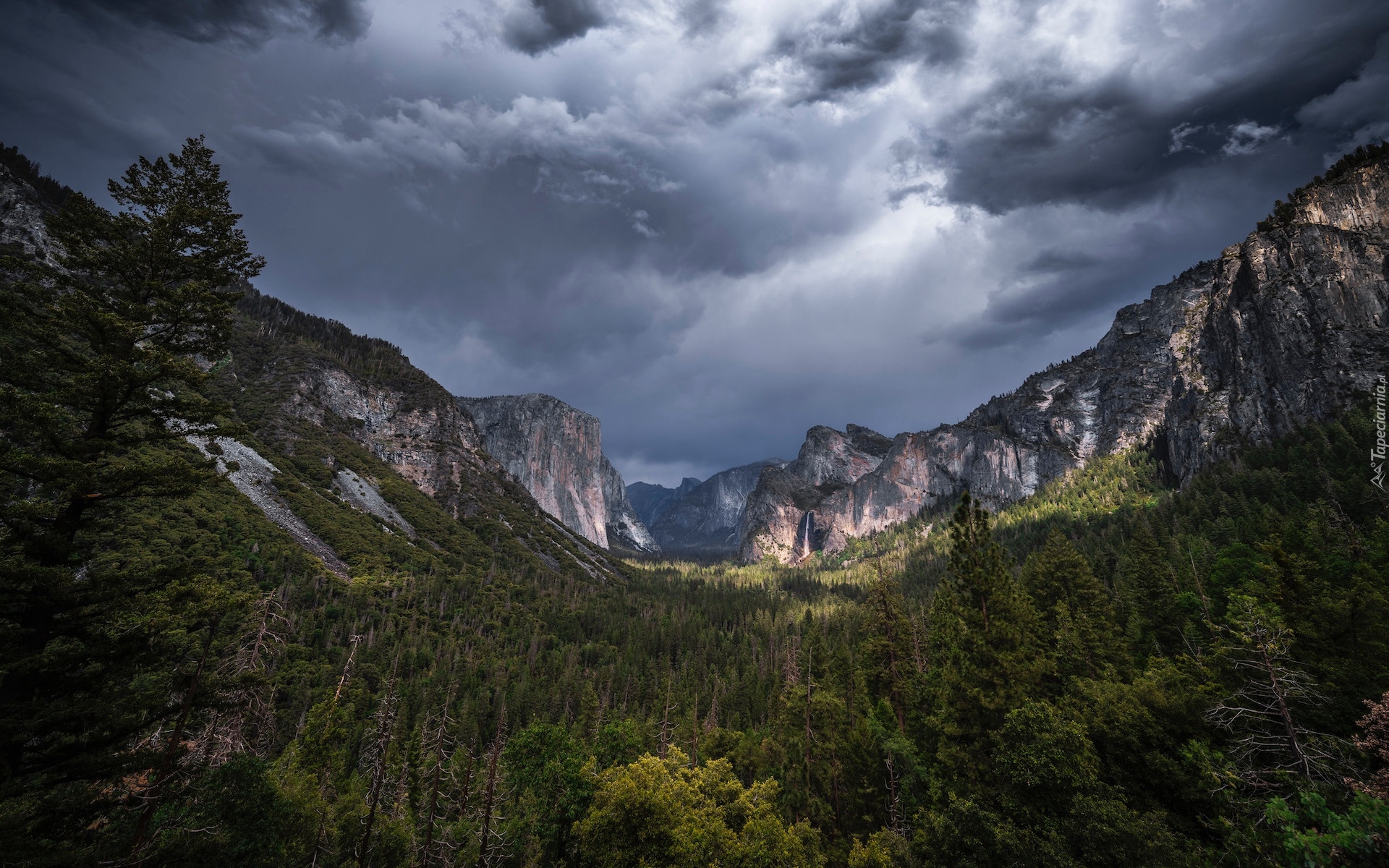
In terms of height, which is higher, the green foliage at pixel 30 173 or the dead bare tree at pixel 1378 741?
the green foliage at pixel 30 173

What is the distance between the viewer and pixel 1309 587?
26.7 m

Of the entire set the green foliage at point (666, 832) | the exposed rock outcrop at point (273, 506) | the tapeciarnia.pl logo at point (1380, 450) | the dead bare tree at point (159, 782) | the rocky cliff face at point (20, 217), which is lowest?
the green foliage at point (666, 832)

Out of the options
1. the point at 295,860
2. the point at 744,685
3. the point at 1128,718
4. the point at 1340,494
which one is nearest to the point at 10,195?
the point at 295,860

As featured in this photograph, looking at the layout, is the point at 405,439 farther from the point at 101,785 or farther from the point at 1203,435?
the point at 1203,435

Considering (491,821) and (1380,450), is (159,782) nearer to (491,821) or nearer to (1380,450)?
(491,821)

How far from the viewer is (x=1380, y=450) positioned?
6394cm

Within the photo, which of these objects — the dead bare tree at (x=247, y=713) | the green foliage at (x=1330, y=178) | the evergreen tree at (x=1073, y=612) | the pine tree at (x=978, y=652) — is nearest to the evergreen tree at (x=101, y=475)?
the dead bare tree at (x=247, y=713)

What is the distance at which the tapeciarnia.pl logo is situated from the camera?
192ft

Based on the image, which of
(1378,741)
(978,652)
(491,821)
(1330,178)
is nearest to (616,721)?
(491,821)

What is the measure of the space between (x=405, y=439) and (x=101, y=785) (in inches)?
8077

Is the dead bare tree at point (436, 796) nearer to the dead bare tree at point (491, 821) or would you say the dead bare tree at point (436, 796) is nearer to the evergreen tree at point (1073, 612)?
the dead bare tree at point (491, 821)

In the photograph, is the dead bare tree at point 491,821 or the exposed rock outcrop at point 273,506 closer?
the dead bare tree at point 491,821

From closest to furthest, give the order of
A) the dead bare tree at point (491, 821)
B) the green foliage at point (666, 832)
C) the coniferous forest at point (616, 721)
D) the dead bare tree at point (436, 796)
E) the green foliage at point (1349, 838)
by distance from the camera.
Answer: the green foliage at point (1349, 838) < the coniferous forest at point (616, 721) < the green foliage at point (666, 832) < the dead bare tree at point (491, 821) < the dead bare tree at point (436, 796)

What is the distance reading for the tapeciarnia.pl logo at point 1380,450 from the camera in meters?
58.4
